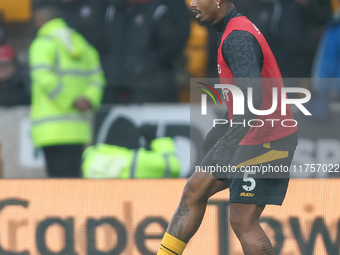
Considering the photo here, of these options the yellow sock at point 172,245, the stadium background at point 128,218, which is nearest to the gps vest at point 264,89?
the yellow sock at point 172,245

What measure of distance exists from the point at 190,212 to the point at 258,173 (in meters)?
0.50

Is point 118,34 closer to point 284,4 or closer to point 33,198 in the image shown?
point 284,4

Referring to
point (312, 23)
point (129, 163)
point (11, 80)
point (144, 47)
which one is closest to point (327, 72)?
point (312, 23)

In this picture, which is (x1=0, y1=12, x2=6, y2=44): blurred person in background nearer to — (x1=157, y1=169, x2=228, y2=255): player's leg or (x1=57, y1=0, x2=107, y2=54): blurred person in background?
(x1=57, y1=0, x2=107, y2=54): blurred person in background

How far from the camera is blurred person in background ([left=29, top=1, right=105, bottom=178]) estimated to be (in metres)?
6.25

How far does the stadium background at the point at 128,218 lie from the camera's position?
462cm

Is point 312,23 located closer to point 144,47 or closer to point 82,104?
point 144,47

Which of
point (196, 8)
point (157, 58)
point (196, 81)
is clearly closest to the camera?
point (196, 8)

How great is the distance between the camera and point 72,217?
4727mm

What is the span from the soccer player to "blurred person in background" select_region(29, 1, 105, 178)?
9.12 feet

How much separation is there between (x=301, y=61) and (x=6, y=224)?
3.61m

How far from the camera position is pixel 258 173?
142 inches

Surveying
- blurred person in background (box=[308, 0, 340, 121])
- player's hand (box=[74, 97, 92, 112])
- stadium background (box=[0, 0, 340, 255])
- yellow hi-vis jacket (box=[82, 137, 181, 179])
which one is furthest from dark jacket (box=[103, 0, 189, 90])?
stadium background (box=[0, 0, 340, 255])

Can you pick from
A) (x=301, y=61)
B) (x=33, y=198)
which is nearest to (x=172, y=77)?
(x=301, y=61)
